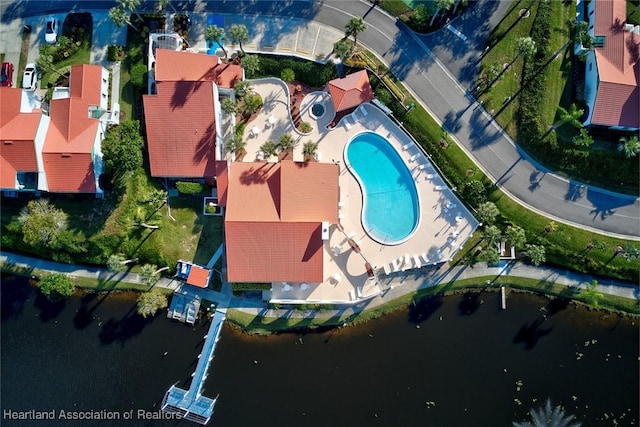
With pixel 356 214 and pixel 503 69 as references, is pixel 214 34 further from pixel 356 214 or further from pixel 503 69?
pixel 503 69

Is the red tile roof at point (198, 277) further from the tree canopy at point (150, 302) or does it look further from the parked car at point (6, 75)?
the parked car at point (6, 75)

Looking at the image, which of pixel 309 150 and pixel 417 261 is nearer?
pixel 309 150

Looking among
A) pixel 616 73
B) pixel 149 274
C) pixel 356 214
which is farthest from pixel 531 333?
pixel 149 274

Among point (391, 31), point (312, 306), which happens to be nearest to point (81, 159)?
point (312, 306)

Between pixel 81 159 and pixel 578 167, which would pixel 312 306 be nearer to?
pixel 81 159

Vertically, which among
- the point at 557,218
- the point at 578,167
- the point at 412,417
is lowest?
the point at 412,417

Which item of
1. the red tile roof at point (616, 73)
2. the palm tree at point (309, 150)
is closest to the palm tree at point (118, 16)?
the palm tree at point (309, 150)
